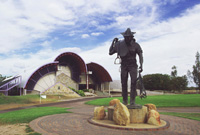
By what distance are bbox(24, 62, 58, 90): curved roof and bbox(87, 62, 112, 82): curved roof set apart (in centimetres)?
1002

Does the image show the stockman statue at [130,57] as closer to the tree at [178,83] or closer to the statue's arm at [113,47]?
the statue's arm at [113,47]

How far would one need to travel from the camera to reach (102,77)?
155 ft

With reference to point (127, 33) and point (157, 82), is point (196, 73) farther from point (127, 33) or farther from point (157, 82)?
point (127, 33)

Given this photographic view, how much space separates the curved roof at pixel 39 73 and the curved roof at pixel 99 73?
32.9 feet

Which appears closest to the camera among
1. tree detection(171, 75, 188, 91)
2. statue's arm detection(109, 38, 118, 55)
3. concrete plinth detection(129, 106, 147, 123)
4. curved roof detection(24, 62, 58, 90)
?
concrete plinth detection(129, 106, 147, 123)

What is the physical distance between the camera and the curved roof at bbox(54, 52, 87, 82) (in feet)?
131

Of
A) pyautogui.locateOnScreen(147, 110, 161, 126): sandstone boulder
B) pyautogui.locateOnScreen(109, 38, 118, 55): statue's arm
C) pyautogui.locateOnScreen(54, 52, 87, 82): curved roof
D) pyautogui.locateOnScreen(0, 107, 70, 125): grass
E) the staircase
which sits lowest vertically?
pyautogui.locateOnScreen(0, 107, 70, 125): grass

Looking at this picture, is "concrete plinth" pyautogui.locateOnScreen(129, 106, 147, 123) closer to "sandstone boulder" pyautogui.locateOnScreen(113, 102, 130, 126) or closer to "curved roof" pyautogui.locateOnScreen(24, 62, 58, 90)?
"sandstone boulder" pyautogui.locateOnScreen(113, 102, 130, 126)

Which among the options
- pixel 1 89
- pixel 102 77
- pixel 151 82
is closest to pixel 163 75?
pixel 151 82

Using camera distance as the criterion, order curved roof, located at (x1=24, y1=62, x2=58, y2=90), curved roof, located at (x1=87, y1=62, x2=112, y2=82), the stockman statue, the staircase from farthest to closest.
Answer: curved roof, located at (x1=87, y1=62, x2=112, y2=82) < the staircase < curved roof, located at (x1=24, y1=62, x2=58, y2=90) < the stockman statue

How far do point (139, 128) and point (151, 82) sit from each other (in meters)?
56.5

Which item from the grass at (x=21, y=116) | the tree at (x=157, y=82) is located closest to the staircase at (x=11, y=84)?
the grass at (x=21, y=116)

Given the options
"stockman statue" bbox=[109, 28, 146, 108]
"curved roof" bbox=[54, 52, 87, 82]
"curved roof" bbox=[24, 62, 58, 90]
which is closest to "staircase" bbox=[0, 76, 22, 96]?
"curved roof" bbox=[24, 62, 58, 90]

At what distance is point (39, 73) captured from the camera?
34.5 metres
